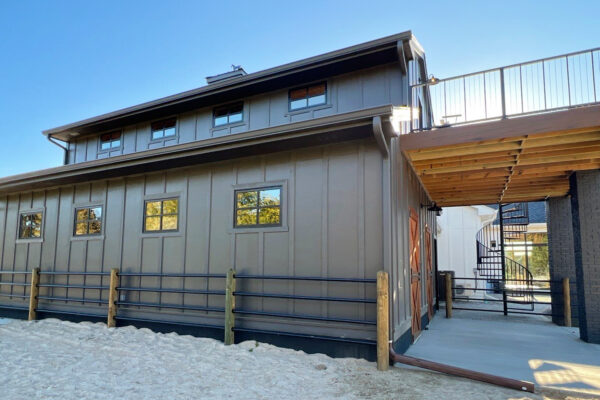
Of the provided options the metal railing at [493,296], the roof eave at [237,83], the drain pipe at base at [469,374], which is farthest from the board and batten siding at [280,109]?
the metal railing at [493,296]

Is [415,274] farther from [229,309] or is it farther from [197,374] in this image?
[197,374]

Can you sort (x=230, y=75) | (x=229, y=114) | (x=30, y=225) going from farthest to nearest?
(x=230, y=75) < (x=30, y=225) < (x=229, y=114)

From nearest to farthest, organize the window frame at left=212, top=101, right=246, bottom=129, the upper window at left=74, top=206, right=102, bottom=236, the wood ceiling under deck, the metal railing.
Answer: the wood ceiling under deck, the upper window at left=74, top=206, right=102, bottom=236, the window frame at left=212, top=101, right=246, bottom=129, the metal railing

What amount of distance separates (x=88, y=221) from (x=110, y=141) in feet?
8.55

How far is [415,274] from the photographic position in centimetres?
693

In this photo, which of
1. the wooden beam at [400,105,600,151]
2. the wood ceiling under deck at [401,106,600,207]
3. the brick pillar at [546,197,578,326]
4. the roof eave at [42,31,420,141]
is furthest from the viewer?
the brick pillar at [546,197,578,326]

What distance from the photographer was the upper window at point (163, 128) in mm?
8789

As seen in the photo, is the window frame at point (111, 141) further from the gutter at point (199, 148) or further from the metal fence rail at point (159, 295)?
the metal fence rail at point (159, 295)

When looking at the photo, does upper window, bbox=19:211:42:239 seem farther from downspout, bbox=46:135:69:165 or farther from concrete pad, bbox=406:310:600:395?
concrete pad, bbox=406:310:600:395

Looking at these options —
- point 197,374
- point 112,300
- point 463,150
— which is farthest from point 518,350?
point 112,300

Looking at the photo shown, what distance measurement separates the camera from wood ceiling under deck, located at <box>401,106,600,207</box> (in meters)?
5.09

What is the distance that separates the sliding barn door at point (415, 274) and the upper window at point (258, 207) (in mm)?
2404

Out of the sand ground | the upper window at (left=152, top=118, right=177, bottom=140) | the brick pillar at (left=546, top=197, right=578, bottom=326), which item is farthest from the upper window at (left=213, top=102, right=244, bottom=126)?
the brick pillar at (left=546, top=197, right=578, bottom=326)

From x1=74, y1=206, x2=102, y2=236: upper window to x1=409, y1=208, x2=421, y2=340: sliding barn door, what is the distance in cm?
608
